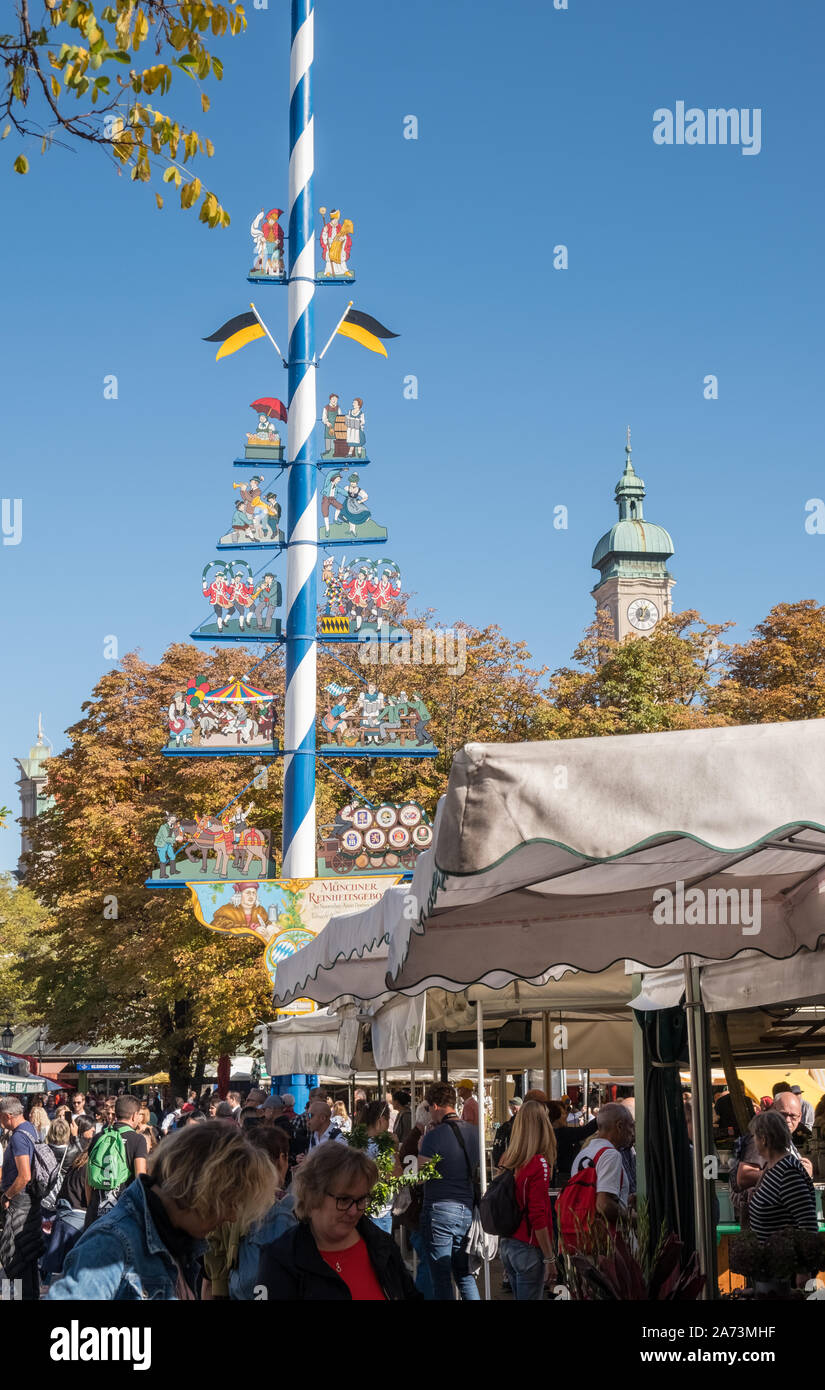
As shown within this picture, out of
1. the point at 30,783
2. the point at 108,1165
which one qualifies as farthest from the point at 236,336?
the point at 30,783

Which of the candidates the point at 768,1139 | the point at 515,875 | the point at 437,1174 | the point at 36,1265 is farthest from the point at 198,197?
the point at 36,1265

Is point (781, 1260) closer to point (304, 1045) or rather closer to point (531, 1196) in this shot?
point (531, 1196)

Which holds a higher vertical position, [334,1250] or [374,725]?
[374,725]

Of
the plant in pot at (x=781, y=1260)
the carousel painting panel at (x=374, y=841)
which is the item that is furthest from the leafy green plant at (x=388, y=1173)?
the carousel painting panel at (x=374, y=841)

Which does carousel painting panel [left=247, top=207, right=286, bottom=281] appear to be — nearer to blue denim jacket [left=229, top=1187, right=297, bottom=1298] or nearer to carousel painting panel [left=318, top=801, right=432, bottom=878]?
carousel painting panel [left=318, top=801, right=432, bottom=878]

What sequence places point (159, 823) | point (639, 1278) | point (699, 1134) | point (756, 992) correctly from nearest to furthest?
point (639, 1278), point (756, 992), point (699, 1134), point (159, 823)

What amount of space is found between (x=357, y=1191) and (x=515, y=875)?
1217mm

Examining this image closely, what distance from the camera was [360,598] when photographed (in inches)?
1095

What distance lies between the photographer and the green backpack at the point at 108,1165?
36.6 feet

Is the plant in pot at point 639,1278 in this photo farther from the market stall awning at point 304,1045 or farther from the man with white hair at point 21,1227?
the market stall awning at point 304,1045

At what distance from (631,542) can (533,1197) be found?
436 ft

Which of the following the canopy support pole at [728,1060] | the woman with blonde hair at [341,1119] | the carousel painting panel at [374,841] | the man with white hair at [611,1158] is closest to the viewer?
the man with white hair at [611,1158]

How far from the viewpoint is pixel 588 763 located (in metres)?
3.87

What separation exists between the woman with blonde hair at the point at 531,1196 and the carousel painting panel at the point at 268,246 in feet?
77.9
